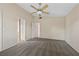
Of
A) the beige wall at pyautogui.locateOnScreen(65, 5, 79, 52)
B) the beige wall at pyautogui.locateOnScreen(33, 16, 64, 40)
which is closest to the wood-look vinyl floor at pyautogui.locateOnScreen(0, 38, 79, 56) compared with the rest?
the beige wall at pyautogui.locateOnScreen(65, 5, 79, 52)

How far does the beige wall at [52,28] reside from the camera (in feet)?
16.1

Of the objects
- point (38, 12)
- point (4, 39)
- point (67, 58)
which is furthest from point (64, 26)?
point (67, 58)

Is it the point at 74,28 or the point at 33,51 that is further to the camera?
the point at 74,28

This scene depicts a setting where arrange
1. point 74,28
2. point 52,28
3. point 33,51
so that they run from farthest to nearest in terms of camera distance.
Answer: point 52,28
point 74,28
point 33,51

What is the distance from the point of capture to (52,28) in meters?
5.18

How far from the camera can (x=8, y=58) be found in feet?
3.50

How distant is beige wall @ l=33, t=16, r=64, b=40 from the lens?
16.1 ft

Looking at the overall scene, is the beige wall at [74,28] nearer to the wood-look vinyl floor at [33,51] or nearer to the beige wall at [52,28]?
the wood-look vinyl floor at [33,51]

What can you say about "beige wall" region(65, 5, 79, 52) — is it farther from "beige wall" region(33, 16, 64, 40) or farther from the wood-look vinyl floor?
"beige wall" region(33, 16, 64, 40)

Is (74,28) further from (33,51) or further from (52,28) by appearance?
(33,51)

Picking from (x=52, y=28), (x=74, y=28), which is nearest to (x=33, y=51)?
(x=74, y=28)

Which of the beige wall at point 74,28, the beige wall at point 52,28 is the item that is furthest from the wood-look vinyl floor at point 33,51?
the beige wall at point 52,28

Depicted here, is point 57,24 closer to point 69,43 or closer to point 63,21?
point 63,21

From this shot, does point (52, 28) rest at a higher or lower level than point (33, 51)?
higher
